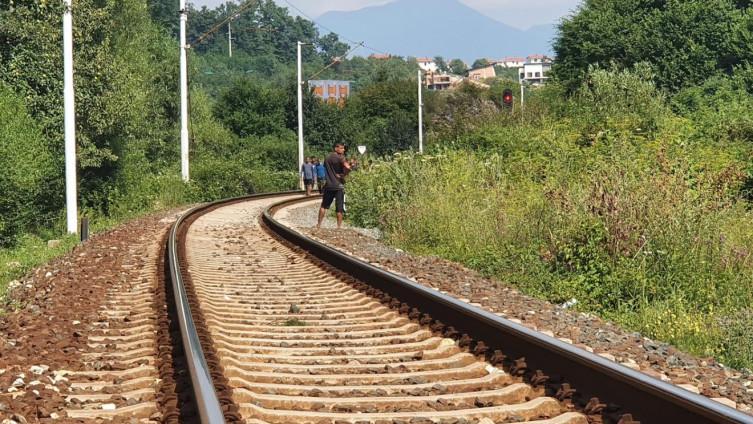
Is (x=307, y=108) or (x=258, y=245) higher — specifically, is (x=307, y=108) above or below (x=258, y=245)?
above

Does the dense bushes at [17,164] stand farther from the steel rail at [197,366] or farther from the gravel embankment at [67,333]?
the steel rail at [197,366]

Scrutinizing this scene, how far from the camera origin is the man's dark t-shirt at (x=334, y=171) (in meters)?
20.1

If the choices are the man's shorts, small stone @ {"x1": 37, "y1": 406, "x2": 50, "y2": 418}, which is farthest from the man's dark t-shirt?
small stone @ {"x1": 37, "y1": 406, "x2": 50, "y2": 418}

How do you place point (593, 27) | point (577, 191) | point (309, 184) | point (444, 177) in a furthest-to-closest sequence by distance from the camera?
1. point (593, 27)
2. point (309, 184)
3. point (444, 177)
4. point (577, 191)

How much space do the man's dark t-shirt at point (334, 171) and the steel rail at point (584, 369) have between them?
11341 mm

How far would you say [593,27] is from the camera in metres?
53.2

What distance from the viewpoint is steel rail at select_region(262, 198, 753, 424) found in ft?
14.2

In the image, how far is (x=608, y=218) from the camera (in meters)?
11.4

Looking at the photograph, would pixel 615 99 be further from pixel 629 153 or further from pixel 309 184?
pixel 309 184

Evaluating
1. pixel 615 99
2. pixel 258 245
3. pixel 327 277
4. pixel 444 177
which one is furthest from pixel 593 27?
pixel 327 277

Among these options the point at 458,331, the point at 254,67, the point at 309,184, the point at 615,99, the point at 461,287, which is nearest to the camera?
the point at 458,331

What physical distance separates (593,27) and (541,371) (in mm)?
49812

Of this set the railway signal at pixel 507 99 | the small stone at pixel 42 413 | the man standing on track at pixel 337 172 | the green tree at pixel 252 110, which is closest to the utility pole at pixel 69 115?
the man standing on track at pixel 337 172

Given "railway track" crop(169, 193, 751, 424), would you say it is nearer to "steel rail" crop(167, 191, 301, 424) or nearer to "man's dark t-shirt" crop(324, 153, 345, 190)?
"steel rail" crop(167, 191, 301, 424)
